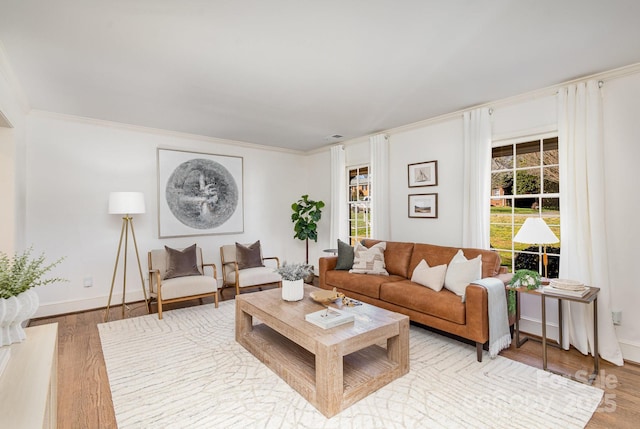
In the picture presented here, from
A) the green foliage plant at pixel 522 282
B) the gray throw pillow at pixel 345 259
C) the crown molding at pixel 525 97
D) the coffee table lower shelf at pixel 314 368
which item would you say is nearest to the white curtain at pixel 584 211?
the crown molding at pixel 525 97

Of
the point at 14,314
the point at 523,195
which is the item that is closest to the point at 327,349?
the point at 14,314

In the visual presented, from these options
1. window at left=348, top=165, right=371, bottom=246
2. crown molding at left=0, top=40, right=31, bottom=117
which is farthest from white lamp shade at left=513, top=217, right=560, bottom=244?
crown molding at left=0, top=40, right=31, bottom=117

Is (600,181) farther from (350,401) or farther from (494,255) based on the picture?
(350,401)

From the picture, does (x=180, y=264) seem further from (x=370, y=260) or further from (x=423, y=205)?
(x=423, y=205)

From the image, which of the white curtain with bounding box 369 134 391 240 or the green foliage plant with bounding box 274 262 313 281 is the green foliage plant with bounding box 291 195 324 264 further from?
the green foliage plant with bounding box 274 262 313 281

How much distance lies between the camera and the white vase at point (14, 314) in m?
1.52

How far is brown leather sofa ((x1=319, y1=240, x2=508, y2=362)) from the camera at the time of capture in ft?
9.09

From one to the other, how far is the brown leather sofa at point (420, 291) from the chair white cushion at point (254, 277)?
88 cm

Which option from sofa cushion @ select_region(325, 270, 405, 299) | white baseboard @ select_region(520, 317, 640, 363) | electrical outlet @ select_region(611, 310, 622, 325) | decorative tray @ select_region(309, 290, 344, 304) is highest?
decorative tray @ select_region(309, 290, 344, 304)

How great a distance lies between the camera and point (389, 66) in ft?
9.15

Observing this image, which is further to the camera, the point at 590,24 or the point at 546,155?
the point at 546,155

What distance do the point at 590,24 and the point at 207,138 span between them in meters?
4.98

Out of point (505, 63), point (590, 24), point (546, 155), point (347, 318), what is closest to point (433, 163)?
point (546, 155)

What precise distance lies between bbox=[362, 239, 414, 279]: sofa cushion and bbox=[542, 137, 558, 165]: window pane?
1.80 m
